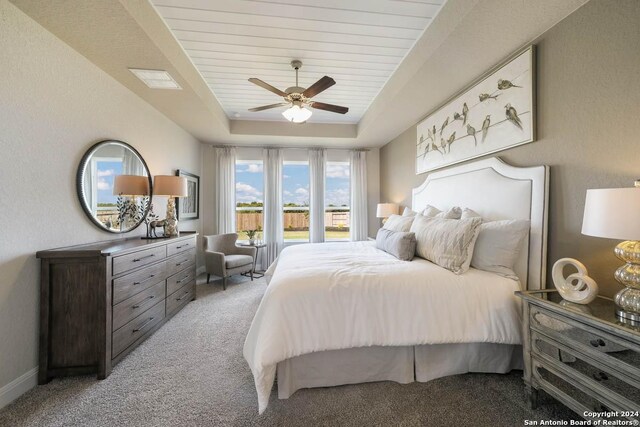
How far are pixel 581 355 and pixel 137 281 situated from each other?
9.96 ft

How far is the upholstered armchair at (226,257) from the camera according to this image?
148 inches

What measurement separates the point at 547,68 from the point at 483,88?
565 mm

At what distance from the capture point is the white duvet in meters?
1.56

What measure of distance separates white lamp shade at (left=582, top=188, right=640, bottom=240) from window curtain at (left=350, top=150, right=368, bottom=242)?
4.01 meters

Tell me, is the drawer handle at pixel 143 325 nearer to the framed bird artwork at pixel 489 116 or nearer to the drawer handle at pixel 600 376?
the drawer handle at pixel 600 376

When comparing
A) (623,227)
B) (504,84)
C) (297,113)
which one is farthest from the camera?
(297,113)

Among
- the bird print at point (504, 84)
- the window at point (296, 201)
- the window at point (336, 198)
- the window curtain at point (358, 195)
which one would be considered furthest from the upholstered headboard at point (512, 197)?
the window at point (296, 201)

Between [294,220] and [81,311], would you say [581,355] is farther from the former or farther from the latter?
[294,220]

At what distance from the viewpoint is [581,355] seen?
123 cm

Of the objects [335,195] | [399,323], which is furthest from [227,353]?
[335,195]

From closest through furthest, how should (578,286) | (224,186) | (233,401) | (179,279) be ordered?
(578,286)
(233,401)
(179,279)
(224,186)

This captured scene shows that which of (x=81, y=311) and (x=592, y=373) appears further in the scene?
(x=81, y=311)

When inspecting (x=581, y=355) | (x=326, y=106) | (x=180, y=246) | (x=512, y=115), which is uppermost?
(x=326, y=106)

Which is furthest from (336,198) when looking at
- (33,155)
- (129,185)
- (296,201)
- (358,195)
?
(33,155)
